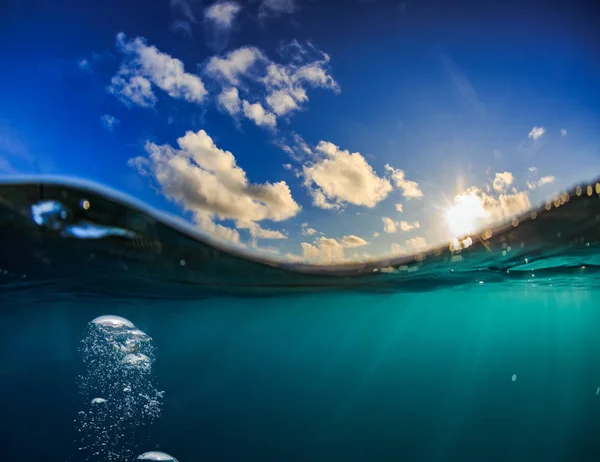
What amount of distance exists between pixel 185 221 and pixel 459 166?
7579 mm

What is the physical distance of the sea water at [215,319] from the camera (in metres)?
11.8

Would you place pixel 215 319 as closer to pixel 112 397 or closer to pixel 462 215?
pixel 112 397

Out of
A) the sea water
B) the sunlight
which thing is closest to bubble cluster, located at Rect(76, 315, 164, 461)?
the sea water

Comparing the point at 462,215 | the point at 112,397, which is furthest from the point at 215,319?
the point at 462,215

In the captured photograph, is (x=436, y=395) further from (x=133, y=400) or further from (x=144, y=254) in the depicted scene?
(x=144, y=254)

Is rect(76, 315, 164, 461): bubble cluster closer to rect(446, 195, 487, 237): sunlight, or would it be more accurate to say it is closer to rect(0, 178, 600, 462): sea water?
rect(0, 178, 600, 462): sea water

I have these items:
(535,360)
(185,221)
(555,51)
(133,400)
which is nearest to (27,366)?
(133,400)

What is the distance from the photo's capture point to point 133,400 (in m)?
34.8

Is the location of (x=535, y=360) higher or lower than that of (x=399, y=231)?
lower

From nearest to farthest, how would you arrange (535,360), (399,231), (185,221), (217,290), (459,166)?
1. (459,166)
2. (185,221)
3. (399,231)
4. (217,290)
5. (535,360)

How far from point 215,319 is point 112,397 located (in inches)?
500

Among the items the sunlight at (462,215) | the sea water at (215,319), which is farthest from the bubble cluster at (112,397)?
the sunlight at (462,215)

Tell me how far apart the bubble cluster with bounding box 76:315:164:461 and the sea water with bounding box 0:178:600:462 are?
0.85 ft

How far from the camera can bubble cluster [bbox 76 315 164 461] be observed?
22438mm
